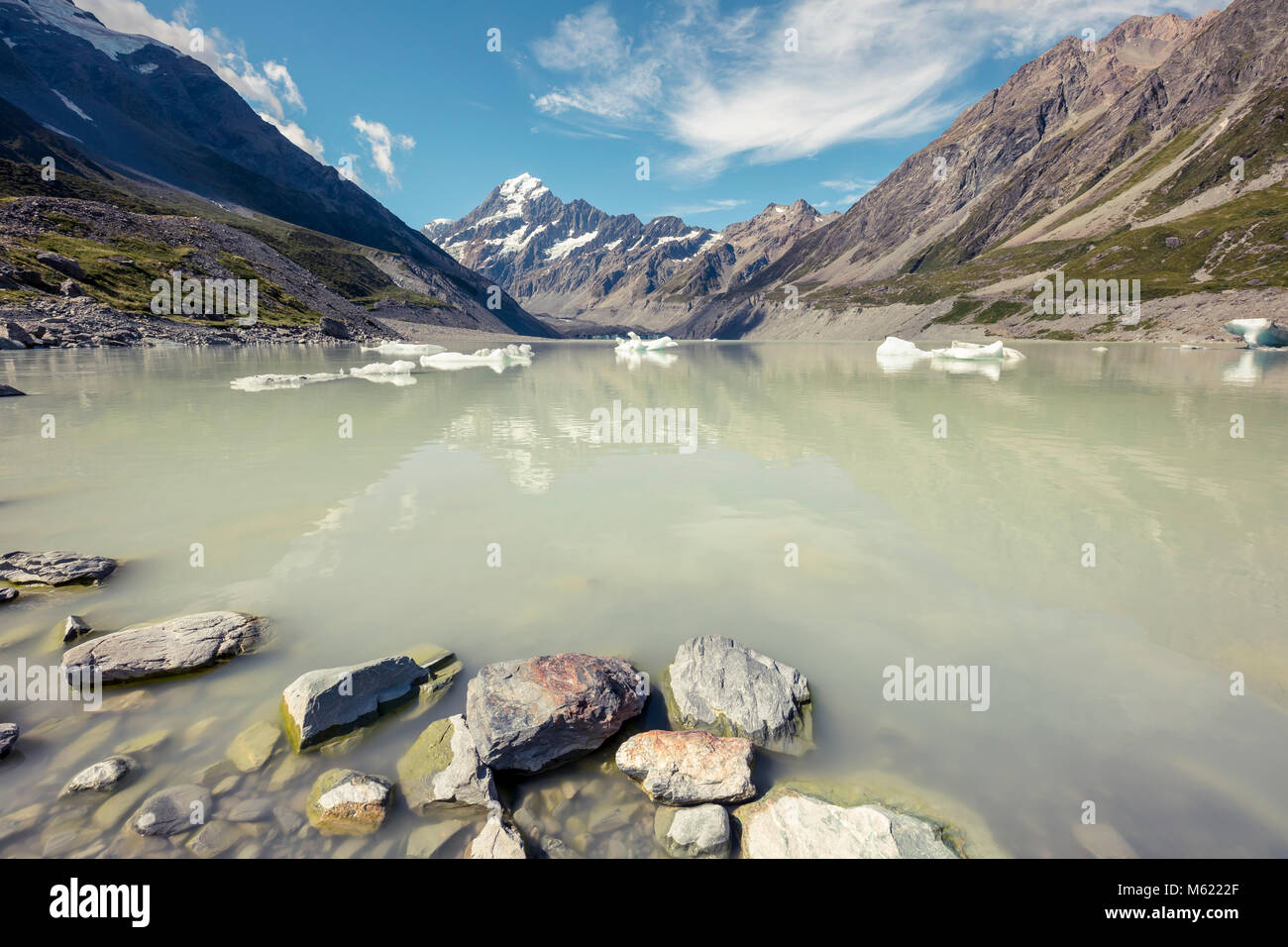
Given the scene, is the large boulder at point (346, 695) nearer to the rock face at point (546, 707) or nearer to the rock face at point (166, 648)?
the rock face at point (546, 707)

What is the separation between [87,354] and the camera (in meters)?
59.3

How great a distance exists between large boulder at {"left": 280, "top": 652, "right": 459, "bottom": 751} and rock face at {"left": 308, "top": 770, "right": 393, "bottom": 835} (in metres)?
0.86

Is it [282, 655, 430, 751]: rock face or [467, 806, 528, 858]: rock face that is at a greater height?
[282, 655, 430, 751]: rock face

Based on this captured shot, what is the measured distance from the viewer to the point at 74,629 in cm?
754

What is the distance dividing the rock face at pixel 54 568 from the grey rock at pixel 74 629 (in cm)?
185

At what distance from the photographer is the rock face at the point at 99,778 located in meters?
5.09

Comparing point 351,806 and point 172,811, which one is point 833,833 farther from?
point 172,811

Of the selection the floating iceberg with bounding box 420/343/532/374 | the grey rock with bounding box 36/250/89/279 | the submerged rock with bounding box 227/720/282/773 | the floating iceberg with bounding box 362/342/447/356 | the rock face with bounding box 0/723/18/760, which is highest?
the grey rock with bounding box 36/250/89/279

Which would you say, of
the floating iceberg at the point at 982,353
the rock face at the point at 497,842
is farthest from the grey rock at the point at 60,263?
the floating iceberg at the point at 982,353

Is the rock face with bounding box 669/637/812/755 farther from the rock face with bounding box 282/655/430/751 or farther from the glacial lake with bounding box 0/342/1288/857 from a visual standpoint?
the rock face with bounding box 282/655/430/751

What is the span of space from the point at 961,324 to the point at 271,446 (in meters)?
198

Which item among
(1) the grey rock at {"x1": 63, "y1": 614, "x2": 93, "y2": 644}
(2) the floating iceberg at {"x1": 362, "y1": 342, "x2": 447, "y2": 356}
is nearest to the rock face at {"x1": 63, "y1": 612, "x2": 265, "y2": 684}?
(1) the grey rock at {"x1": 63, "y1": 614, "x2": 93, "y2": 644}

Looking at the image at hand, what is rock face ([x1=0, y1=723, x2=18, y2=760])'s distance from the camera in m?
5.47
